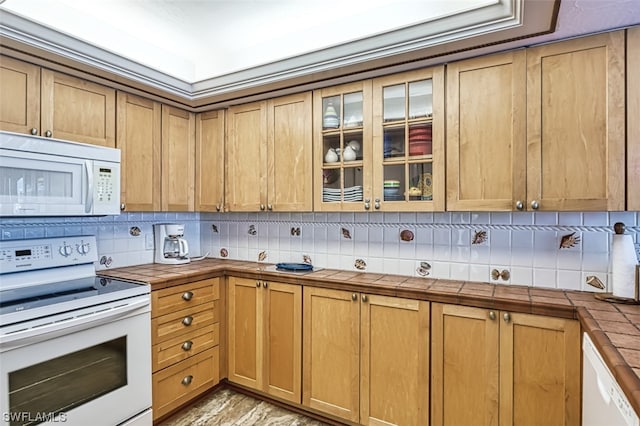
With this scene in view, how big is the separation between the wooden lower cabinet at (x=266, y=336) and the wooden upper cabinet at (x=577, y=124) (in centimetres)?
149

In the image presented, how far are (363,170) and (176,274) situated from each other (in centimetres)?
135

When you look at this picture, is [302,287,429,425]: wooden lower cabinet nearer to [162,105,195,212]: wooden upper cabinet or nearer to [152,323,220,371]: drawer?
[152,323,220,371]: drawer

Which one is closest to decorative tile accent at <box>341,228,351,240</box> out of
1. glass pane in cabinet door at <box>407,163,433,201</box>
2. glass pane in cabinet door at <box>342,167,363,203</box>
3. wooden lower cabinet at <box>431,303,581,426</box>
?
glass pane in cabinet door at <box>342,167,363,203</box>

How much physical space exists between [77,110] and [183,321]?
1419 mm

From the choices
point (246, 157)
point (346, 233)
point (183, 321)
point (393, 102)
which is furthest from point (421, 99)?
point (183, 321)

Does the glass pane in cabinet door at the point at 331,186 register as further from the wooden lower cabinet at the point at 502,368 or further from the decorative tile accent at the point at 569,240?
the decorative tile accent at the point at 569,240

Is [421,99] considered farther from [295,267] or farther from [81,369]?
[81,369]

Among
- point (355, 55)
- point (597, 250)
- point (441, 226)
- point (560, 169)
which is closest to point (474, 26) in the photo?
point (355, 55)

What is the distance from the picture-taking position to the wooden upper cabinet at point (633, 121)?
152cm

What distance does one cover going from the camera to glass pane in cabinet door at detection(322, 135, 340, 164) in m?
2.28

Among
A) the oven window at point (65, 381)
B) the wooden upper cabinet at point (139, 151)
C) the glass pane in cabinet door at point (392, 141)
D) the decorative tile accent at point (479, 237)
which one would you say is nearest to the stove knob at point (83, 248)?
the wooden upper cabinet at point (139, 151)

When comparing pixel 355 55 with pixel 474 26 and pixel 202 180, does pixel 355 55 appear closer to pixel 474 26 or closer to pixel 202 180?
pixel 474 26

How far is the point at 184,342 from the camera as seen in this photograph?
2.26 m

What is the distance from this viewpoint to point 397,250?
2.31 metres
